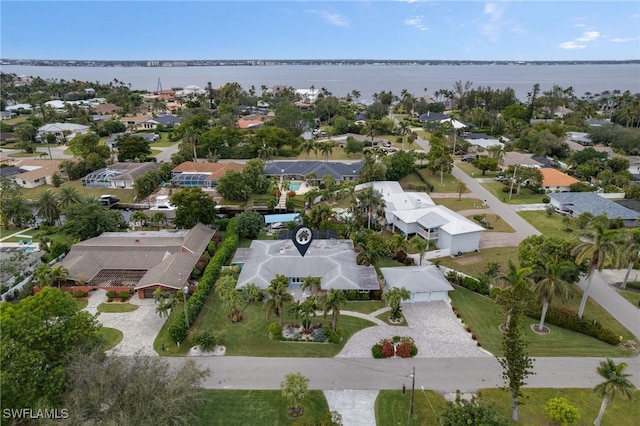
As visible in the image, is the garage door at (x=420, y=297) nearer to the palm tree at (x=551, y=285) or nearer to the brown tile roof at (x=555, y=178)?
the palm tree at (x=551, y=285)

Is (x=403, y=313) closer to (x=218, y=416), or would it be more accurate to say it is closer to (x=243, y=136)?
(x=218, y=416)

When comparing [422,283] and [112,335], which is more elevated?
[422,283]

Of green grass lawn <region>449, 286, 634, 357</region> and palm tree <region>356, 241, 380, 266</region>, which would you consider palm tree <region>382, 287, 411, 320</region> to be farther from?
green grass lawn <region>449, 286, 634, 357</region>

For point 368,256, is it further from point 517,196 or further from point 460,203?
point 517,196

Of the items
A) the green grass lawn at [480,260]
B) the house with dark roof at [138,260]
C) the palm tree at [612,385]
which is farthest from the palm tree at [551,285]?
the house with dark roof at [138,260]

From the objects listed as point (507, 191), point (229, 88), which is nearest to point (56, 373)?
point (507, 191)

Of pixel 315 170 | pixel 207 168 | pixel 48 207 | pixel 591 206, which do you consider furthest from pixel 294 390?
pixel 207 168
